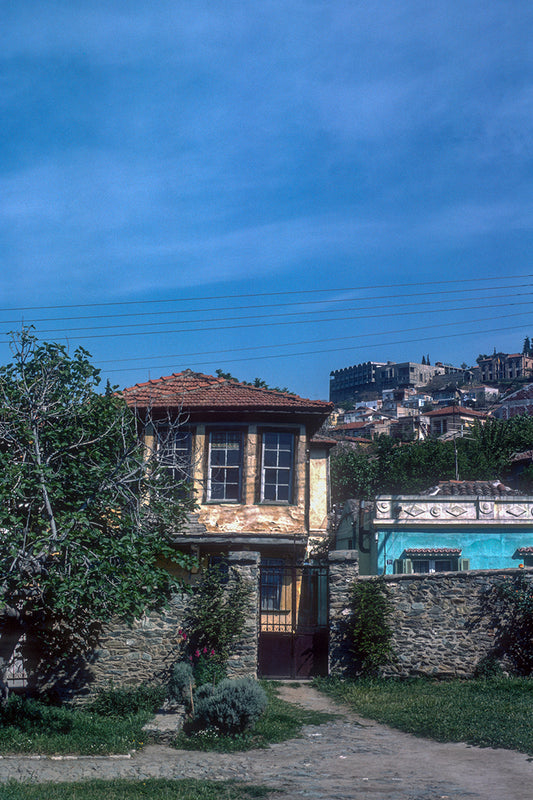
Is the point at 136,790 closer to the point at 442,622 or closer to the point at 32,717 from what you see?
the point at 32,717

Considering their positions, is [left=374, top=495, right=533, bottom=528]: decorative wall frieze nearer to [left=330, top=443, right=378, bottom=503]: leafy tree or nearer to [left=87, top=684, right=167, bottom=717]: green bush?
[left=87, top=684, right=167, bottom=717]: green bush

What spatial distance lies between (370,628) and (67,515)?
7167mm

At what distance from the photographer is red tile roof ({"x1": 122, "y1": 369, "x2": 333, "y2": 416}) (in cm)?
2125

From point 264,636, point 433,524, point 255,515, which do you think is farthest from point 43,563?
point 433,524

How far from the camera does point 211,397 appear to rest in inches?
859

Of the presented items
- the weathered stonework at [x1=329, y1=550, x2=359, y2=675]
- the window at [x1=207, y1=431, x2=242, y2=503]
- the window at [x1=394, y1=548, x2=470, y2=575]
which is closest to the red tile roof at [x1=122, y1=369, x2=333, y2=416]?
the window at [x1=207, y1=431, x2=242, y2=503]

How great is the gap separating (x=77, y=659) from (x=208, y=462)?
26.4ft

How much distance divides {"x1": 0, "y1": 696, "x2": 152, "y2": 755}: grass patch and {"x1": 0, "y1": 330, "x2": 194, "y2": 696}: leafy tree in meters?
1.42

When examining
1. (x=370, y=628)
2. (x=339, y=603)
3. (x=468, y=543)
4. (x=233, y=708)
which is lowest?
(x=233, y=708)

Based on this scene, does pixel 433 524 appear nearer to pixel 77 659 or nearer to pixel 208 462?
pixel 208 462

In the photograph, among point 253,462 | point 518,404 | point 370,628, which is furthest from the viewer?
point 518,404

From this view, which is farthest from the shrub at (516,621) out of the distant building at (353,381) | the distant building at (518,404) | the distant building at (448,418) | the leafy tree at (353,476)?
the distant building at (353,381)

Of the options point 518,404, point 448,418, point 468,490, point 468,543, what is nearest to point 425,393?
point 448,418

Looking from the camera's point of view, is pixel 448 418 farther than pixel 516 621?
Yes
